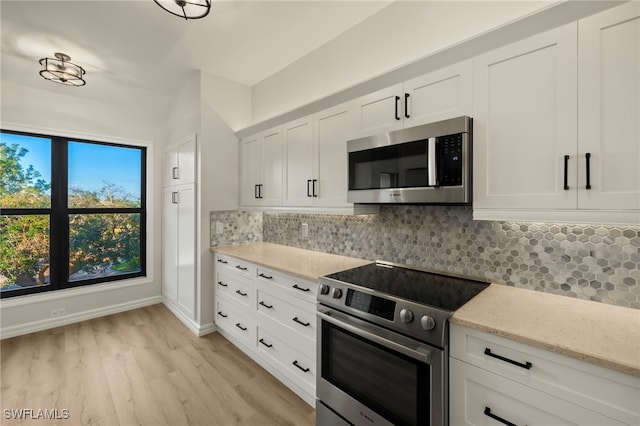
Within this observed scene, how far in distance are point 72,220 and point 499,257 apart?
15.4 feet

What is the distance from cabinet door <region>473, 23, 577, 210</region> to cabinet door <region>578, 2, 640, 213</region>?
0.04 metres

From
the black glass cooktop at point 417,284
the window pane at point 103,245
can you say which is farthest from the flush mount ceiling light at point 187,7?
the window pane at point 103,245

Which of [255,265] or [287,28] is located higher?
[287,28]

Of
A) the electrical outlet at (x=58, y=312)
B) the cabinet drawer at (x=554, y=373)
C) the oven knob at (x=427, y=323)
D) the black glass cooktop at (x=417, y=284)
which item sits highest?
the black glass cooktop at (x=417, y=284)

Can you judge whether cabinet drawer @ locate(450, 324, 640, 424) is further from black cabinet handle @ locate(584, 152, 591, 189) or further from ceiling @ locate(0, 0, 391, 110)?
ceiling @ locate(0, 0, 391, 110)

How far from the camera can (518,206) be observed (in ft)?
4.60

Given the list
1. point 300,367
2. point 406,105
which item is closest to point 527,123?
point 406,105

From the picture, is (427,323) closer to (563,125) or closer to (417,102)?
(563,125)

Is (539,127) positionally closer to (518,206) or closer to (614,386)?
(518,206)

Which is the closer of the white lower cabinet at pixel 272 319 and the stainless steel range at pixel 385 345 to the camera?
the stainless steel range at pixel 385 345

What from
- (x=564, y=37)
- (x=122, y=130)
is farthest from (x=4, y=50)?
(x=564, y=37)

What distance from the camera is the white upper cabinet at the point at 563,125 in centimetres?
114

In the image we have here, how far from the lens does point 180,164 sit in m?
3.58

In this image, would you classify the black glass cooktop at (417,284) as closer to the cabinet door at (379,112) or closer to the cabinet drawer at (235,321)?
the cabinet door at (379,112)
